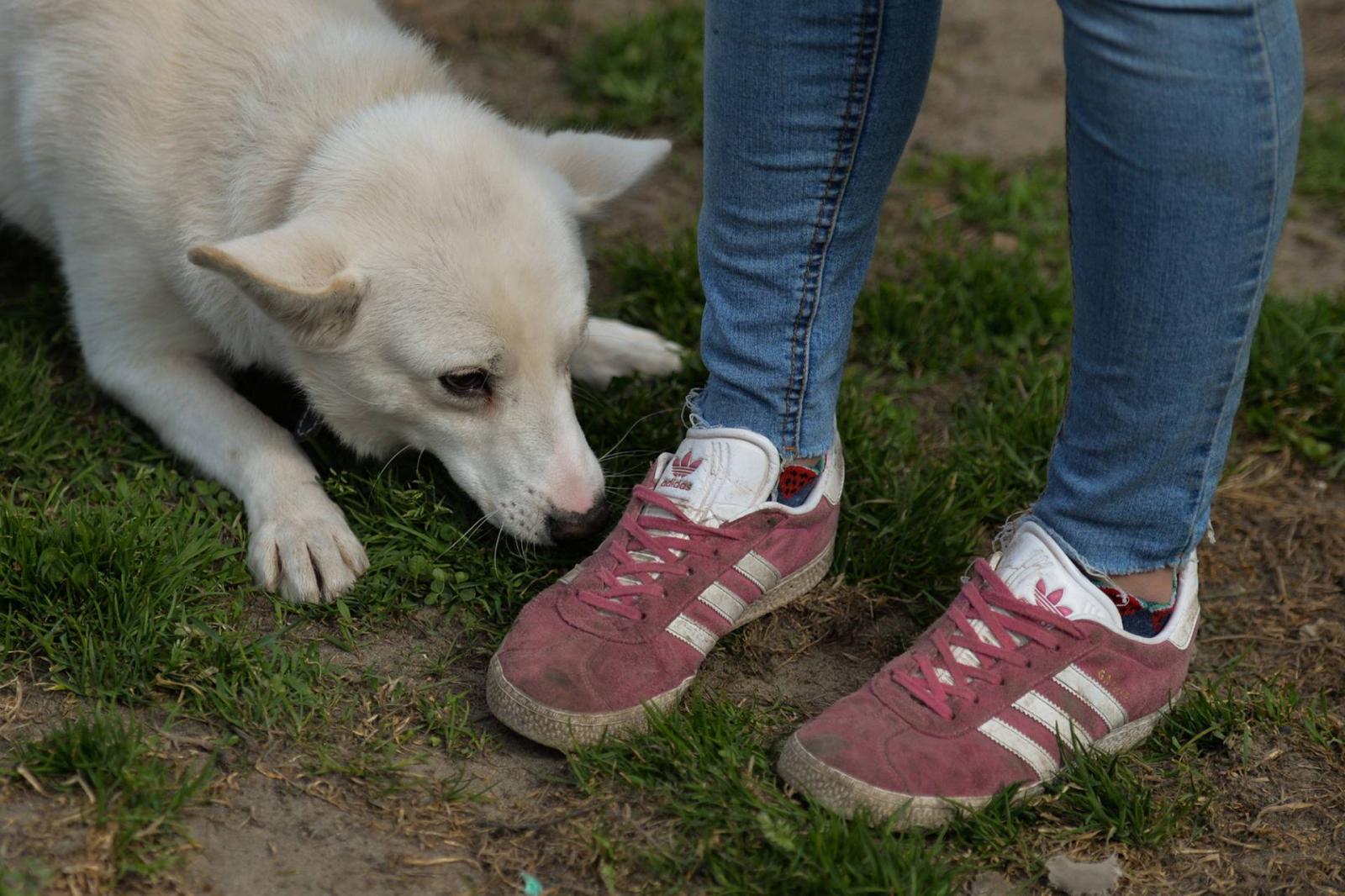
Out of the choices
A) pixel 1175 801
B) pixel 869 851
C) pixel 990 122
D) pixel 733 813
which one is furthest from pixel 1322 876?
pixel 990 122

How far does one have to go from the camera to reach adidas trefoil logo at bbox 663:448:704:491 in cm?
260

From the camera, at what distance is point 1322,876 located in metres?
2.28

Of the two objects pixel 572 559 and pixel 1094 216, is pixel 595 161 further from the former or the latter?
pixel 1094 216

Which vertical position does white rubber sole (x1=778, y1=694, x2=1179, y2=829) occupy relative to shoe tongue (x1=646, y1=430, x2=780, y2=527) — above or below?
below

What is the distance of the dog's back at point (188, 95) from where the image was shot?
2.96m

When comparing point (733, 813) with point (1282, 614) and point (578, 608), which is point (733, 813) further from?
point (1282, 614)

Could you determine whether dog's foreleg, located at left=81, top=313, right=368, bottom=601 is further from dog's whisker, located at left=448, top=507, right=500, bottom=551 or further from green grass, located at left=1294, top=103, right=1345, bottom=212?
green grass, located at left=1294, top=103, right=1345, bottom=212

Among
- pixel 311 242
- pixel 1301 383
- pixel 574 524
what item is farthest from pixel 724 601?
pixel 1301 383

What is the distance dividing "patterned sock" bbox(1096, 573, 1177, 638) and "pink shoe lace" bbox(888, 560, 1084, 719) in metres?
0.12

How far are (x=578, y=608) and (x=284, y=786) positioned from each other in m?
0.61

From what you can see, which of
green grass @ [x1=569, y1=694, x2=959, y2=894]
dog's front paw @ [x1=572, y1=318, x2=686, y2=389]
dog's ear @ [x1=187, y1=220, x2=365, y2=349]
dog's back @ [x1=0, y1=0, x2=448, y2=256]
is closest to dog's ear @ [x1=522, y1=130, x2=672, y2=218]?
dog's back @ [x1=0, y1=0, x2=448, y2=256]

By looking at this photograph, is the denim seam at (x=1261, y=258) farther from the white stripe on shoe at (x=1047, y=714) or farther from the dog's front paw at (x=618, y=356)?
the dog's front paw at (x=618, y=356)

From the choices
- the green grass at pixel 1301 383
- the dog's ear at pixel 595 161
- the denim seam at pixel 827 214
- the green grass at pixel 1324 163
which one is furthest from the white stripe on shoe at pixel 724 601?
the green grass at pixel 1324 163

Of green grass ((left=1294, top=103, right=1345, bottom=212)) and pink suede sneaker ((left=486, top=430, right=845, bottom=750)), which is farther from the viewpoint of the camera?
green grass ((left=1294, top=103, right=1345, bottom=212))
